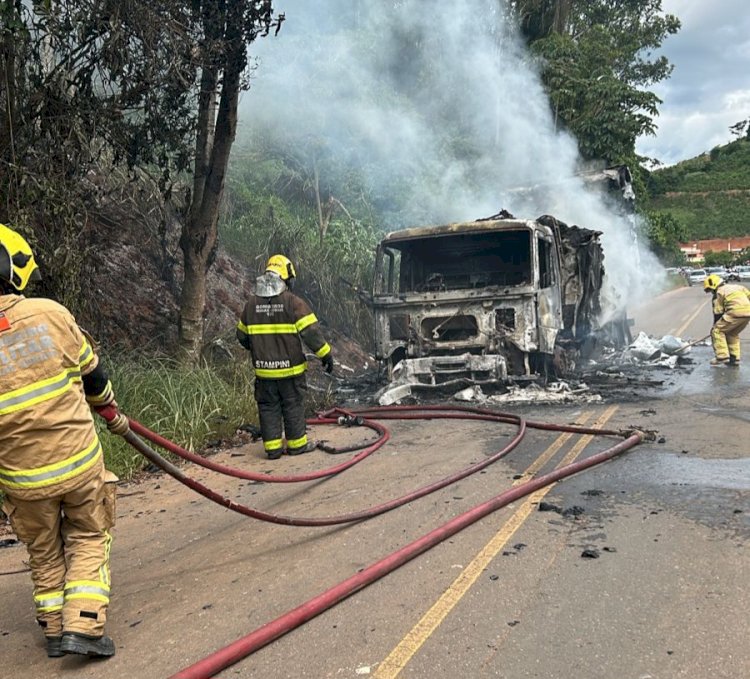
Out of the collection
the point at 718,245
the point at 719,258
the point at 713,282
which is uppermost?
the point at 718,245

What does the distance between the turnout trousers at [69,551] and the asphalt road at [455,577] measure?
0.69ft

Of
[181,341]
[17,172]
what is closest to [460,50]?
[181,341]

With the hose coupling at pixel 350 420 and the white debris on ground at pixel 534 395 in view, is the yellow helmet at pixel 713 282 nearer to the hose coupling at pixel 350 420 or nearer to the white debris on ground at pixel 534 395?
the white debris on ground at pixel 534 395

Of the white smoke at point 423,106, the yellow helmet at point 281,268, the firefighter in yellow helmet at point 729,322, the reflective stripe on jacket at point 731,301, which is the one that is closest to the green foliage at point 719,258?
the white smoke at point 423,106

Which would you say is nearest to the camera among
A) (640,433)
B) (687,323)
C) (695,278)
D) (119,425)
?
(119,425)

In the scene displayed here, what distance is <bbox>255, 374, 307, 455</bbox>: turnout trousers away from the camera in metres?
6.39

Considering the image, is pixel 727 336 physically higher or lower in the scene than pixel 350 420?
higher

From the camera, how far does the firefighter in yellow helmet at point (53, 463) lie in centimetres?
272

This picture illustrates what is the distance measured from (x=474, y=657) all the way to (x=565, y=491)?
7.30 ft

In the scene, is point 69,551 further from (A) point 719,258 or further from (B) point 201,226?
(A) point 719,258

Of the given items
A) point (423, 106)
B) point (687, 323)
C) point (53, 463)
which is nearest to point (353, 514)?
point (53, 463)

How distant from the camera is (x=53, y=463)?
278 cm

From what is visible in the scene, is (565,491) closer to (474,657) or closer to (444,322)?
(474,657)

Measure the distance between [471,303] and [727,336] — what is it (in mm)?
4717
